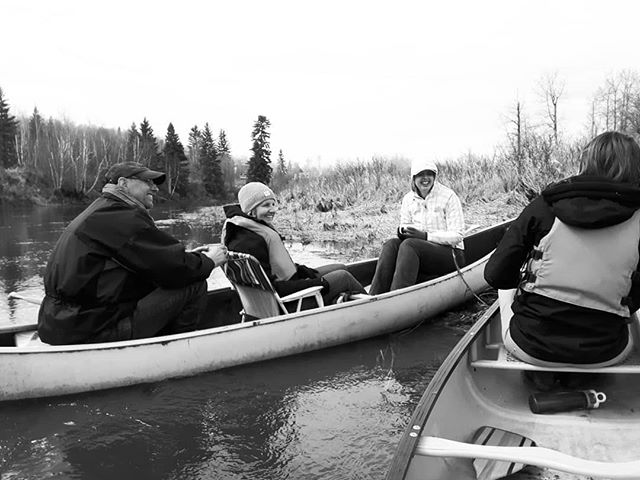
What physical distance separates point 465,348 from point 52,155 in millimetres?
53008

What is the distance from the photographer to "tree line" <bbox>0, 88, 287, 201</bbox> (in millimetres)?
47031

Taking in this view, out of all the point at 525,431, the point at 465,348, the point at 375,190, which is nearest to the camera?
the point at 525,431

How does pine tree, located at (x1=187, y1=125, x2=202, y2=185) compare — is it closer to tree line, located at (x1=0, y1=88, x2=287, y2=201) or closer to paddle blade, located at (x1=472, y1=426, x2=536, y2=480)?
tree line, located at (x1=0, y1=88, x2=287, y2=201)

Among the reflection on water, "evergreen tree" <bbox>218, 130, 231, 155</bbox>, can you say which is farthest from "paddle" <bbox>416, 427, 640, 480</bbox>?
"evergreen tree" <bbox>218, 130, 231, 155</bbox>

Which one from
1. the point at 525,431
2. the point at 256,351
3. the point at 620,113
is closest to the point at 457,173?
the point at 256,351

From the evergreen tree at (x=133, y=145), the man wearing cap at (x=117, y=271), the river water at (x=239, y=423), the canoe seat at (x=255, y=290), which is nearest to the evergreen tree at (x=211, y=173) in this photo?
the evergreen tree at (x=133, y=145)

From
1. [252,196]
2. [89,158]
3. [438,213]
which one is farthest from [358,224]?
[89,158]

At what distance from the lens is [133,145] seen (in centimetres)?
5797

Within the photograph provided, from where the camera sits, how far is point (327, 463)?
2.96 metres

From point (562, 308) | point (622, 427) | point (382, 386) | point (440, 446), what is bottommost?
point (382, 386)

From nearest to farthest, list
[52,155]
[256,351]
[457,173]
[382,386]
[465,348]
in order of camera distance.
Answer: [465,348], [382,386], [256,351], [457,173], [52,155]

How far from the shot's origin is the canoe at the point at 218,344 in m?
3.64

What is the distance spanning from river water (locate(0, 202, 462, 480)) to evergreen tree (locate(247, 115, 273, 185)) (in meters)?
48.2

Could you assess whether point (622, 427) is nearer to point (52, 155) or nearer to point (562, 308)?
point (562, 308)
